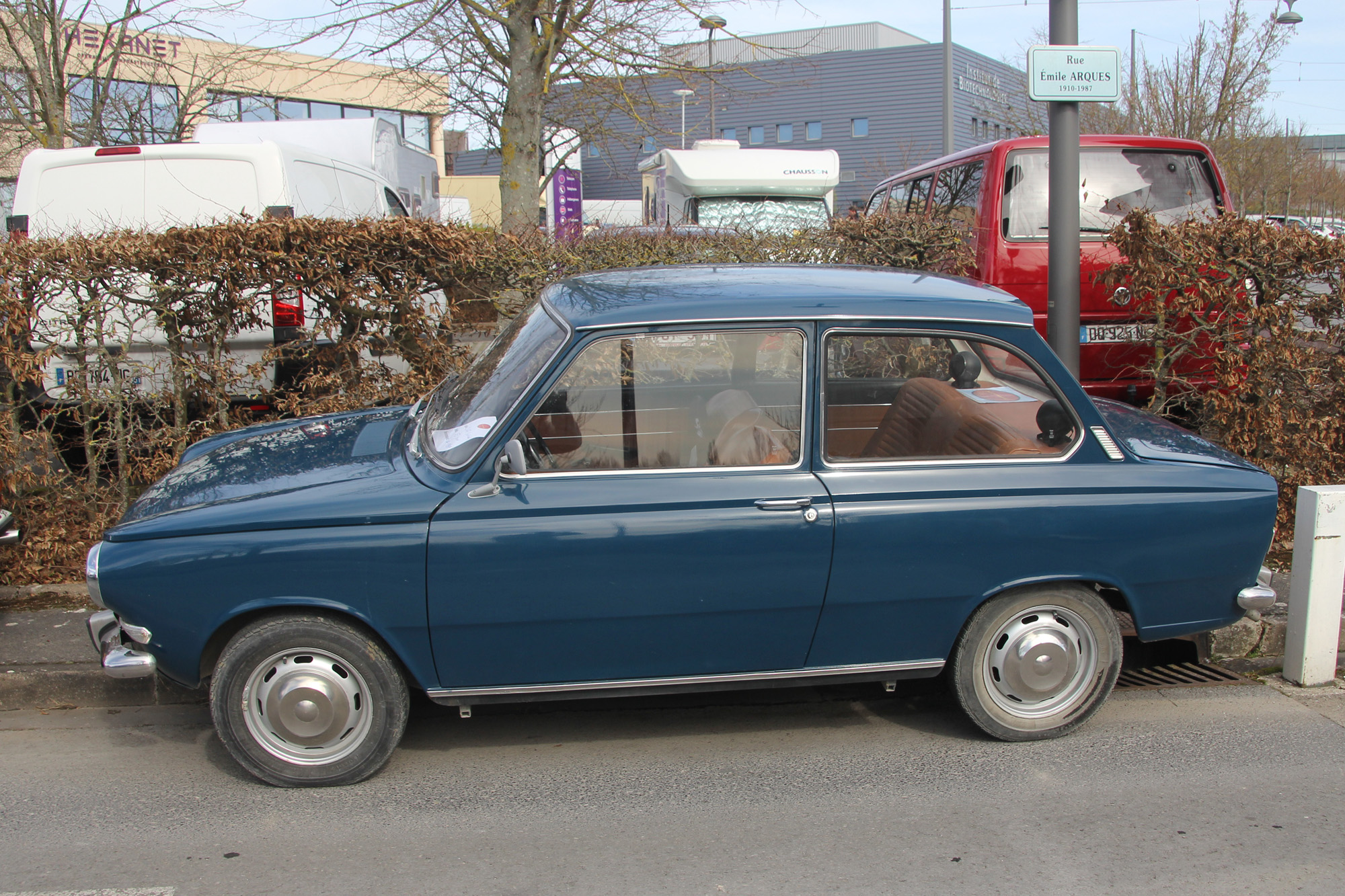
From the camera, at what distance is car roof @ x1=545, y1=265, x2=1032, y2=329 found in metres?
3.69

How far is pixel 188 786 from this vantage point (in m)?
3.72

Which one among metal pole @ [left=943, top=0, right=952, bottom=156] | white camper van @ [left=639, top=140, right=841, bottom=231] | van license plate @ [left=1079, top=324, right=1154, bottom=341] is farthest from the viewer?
metal pole @ [left=943, top=0, right=952, bottom=156]

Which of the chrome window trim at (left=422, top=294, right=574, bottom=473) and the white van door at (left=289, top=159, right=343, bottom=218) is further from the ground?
the white van door at (left=289, top=159, right=343, bottom=218)

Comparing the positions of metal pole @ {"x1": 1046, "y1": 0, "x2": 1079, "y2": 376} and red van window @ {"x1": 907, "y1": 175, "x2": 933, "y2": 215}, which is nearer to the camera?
metal pole @ {"x1": 1046, "y1": 0, "x2": 1079, "y2": 376}

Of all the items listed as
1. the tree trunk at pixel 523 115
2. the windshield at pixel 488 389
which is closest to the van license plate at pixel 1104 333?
the windshield at pixel 488 389

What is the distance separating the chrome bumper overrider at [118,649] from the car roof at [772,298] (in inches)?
71.9

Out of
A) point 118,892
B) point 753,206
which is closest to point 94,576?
point 118,892

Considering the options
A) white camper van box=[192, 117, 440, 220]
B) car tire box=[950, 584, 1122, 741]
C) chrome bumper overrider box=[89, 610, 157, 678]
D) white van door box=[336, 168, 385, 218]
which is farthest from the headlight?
white camper van box=[192, 117, 440, 220]

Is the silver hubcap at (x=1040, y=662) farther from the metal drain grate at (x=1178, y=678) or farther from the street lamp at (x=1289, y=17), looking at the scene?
the street lamp at (x=1289, y=17)

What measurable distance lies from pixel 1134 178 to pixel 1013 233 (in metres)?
1.03

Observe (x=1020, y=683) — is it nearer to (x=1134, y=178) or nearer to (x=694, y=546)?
(x=694, y=546)

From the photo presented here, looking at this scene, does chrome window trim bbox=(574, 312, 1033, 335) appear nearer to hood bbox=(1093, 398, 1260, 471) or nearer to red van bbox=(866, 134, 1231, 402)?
hood bbox=(1093, 398, 1260, 471)

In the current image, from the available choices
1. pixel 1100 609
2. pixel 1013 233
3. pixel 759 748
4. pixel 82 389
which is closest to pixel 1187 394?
pixel 1013 233

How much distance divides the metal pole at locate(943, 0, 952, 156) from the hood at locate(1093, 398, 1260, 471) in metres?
14.3
